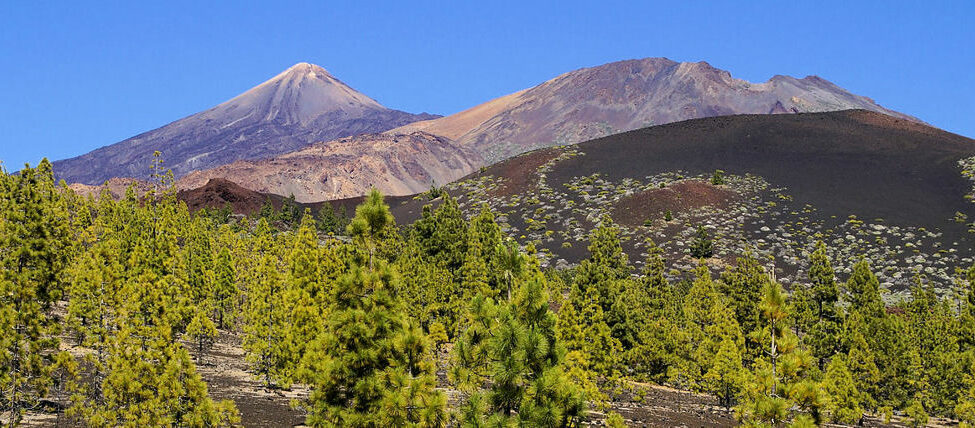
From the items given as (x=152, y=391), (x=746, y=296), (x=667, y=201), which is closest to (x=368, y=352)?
(x=152, y=391)

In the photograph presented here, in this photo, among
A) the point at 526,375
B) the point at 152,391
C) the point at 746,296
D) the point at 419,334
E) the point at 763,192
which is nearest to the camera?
the point at 526,375

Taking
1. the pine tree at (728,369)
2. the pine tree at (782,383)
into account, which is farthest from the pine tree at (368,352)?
the pine tree at (728,369)

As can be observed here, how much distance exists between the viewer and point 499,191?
15762cm

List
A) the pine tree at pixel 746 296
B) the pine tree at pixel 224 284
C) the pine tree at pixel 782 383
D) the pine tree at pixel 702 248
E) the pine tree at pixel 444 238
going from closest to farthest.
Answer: the pine tree at pixel 782 383
the pine tree at pixel 746 296
the pine tree at pixel 444 238
the pine tree at pixel 224 284
the pine tree at pixel 702 248

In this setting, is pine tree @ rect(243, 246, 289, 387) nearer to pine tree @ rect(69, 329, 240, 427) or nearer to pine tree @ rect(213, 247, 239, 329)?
pine tree @ rect(69, 329, 240, 427)

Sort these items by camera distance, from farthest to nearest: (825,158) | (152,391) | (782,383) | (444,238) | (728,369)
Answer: (825,158)
(444,238)
(728,369)
(152,391)
(782,383)

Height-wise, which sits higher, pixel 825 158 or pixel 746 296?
pixel 825 158

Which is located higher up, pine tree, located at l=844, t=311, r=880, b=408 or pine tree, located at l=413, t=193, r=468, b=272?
pine tree, located at l=413, t=193, r=468, b=272

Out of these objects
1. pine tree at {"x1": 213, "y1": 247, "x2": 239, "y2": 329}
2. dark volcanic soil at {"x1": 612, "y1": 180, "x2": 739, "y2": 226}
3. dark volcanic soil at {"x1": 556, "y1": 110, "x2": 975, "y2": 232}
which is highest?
dark volcanic soil at {"x1": 556, "y1": 110, "x2": 975, "y2": 232}

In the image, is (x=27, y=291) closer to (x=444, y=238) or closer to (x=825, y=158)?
(x=444, y=238)

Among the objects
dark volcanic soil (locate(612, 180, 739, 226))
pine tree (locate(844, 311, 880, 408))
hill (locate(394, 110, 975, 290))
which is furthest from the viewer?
dark volcanic soil (locate(612, 180, 739, 226))

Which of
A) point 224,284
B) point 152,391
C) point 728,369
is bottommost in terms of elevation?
point 152,391

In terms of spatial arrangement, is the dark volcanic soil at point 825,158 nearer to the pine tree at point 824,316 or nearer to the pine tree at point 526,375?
the pine tree at point 824,316

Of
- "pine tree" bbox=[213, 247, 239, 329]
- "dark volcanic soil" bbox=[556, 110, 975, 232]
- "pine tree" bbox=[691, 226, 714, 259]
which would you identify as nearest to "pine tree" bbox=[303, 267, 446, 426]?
"pine tree" bbox=[213, 247, 239, 329]
